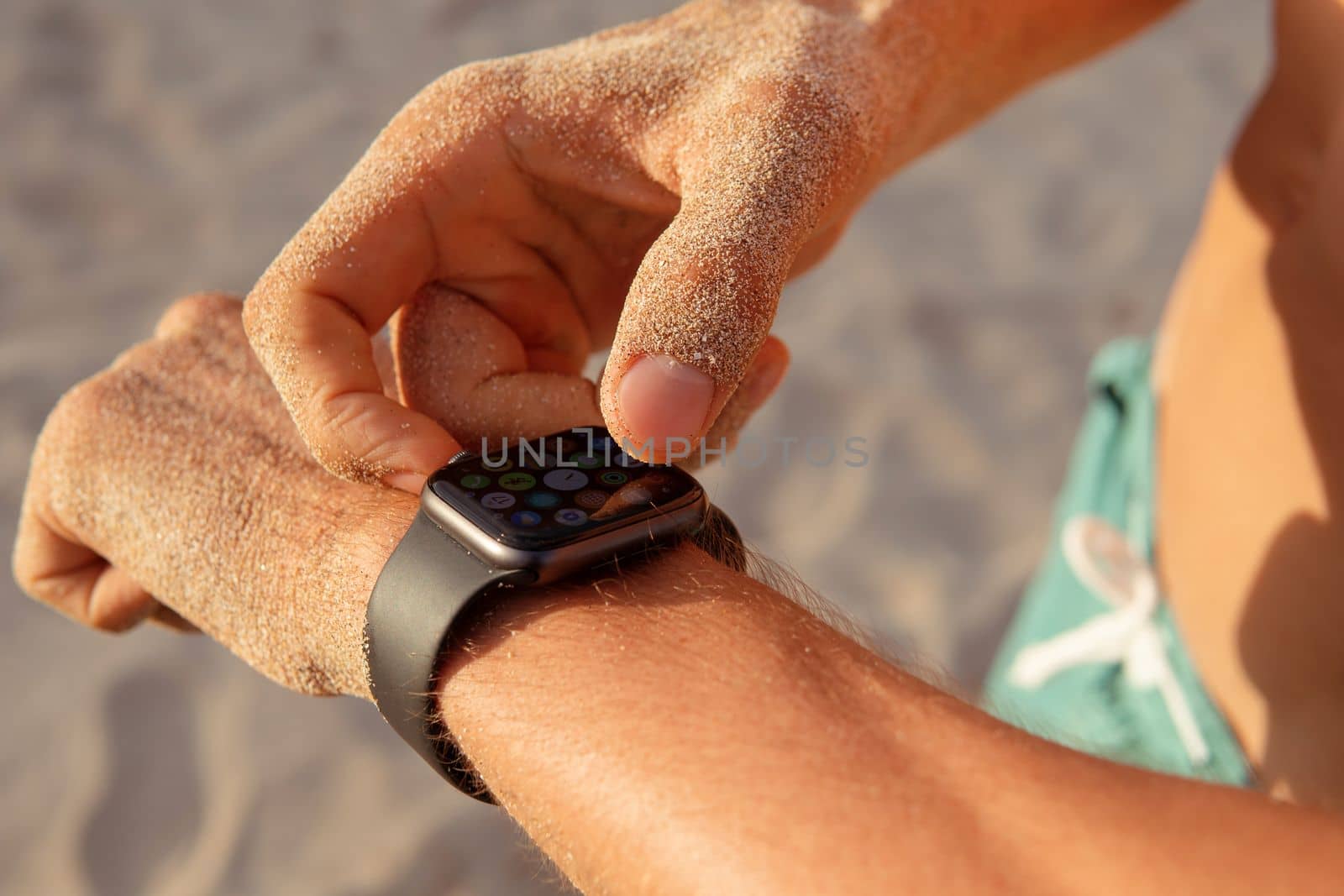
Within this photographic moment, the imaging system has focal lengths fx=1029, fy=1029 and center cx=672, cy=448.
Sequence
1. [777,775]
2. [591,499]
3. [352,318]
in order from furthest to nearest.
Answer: [352,318]
[591,499]
[777,775]

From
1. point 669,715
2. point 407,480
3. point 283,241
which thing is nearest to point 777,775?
point 669,715

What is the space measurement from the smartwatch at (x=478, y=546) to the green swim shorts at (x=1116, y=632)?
2.12 feet

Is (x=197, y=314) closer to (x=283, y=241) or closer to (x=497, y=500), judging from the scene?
(x=497, y=500)

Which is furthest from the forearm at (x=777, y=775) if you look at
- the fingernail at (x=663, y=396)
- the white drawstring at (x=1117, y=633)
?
the white drawstring at (x=1117, y=633)

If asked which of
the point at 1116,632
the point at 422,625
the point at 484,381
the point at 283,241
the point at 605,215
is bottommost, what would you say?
the point at 1116,632

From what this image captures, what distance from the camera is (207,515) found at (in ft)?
3.41

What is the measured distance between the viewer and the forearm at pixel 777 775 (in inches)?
25.8

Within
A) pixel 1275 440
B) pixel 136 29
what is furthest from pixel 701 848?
pixel 136 29

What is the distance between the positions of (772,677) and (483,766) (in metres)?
0.25

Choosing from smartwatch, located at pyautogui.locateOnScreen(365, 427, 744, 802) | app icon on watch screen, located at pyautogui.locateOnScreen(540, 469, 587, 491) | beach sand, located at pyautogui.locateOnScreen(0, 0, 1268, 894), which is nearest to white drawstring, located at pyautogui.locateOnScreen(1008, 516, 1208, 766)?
beach sand, located at pyautogui.locateOnScreen(0, 0, 1268, 894)

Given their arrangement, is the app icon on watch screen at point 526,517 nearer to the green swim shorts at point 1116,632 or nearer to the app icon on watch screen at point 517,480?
the app icon on watch screen at point 517,480

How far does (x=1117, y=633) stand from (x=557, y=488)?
99 centimetres

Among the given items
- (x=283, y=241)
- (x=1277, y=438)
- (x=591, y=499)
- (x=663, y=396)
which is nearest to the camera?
(x=663, y=396)

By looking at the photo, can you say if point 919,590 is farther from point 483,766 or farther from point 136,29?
point 136,29
